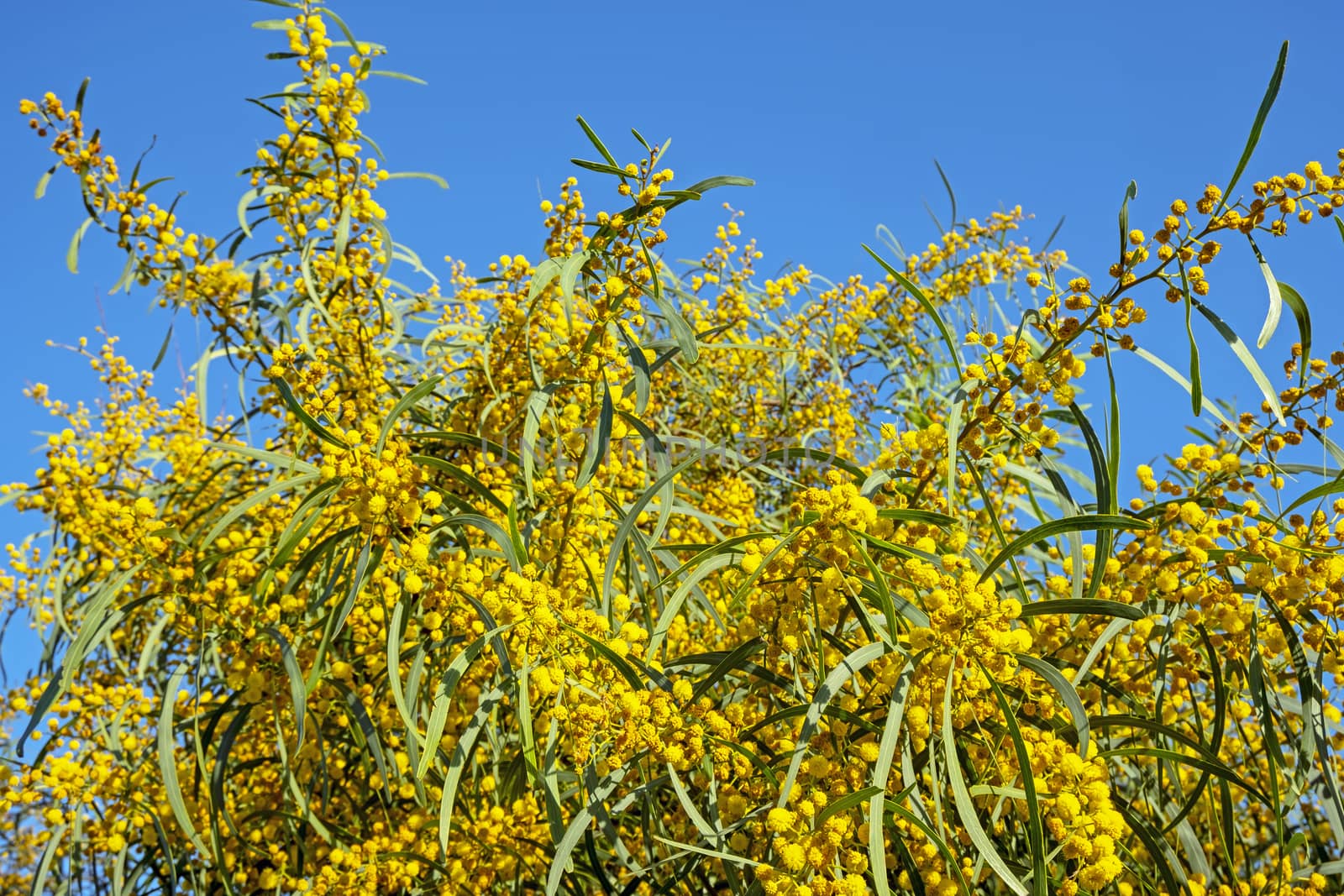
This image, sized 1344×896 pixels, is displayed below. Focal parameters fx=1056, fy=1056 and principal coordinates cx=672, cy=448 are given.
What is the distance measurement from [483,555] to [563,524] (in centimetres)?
19

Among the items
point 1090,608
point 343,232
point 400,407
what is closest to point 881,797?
point 1090,608

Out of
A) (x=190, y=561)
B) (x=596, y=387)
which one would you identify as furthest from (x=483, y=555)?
(x=190, y=561)

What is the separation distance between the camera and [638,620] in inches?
101

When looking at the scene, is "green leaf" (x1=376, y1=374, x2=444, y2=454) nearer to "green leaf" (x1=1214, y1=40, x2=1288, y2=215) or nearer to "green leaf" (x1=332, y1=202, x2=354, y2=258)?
"green leaf" (x1=332, y1=202, x2=354, y2=258)

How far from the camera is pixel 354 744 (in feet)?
7.32

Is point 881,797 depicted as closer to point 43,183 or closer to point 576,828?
point 576,828

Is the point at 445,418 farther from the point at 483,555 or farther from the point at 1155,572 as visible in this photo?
the point at 1155,572

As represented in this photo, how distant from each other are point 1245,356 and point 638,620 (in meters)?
1.51

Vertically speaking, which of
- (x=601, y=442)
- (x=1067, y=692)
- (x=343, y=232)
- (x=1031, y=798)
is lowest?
(x=1031, y=798)

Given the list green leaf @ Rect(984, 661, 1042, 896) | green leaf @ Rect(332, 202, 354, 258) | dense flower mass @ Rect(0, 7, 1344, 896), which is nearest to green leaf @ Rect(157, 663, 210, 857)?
dense flower mass @ Rect(0, 7, 1344, 896)

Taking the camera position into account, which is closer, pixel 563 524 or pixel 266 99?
pixel 563 524

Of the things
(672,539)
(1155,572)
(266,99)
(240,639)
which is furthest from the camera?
(672,539)

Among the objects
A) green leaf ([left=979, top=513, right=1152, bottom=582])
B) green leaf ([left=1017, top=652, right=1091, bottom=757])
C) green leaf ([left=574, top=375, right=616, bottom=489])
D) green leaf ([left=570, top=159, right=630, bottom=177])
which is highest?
green leaf ([left=570, top=159, right=630, bottom=177])

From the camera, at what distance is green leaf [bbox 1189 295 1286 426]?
1.45 metres
